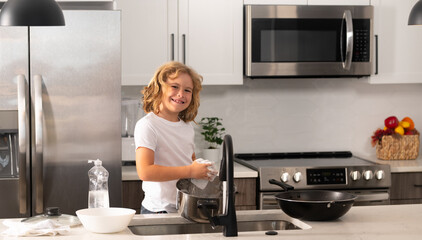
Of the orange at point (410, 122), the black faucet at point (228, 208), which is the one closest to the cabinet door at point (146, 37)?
the orange at point (410, 122)

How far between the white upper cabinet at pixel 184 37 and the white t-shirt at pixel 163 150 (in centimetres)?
118

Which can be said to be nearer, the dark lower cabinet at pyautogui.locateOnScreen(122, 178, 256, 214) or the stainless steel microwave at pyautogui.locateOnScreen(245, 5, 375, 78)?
the dark lower cabinet at pyautogui.locateOnScreen(122, 178, 256, 214)

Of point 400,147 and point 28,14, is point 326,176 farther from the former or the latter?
point 28,14

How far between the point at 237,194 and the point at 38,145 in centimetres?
115

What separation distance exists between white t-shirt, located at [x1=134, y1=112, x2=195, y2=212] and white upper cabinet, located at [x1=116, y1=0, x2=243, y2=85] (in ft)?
3.86

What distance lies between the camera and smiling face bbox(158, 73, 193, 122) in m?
2.61

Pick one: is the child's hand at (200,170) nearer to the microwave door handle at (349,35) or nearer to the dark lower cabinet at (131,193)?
the dark lower cabinet at (131,193)

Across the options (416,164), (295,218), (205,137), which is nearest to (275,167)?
(205,137)

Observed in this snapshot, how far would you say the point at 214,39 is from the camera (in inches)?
152

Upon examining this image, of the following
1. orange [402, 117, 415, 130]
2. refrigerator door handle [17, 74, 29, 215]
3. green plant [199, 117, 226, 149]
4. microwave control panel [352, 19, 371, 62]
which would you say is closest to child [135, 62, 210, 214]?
refrigerator door handle [17, 74, 29, 215]

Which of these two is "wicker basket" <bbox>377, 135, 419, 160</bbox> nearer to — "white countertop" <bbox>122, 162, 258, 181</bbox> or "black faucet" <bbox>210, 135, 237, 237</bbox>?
"white countertop" <bbox>122, 162, 258, 181</bbox>

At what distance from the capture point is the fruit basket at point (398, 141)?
4.14 metres

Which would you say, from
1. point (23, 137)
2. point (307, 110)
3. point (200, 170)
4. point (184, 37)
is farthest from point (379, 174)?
point (23, 137)

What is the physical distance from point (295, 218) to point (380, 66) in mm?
2013
